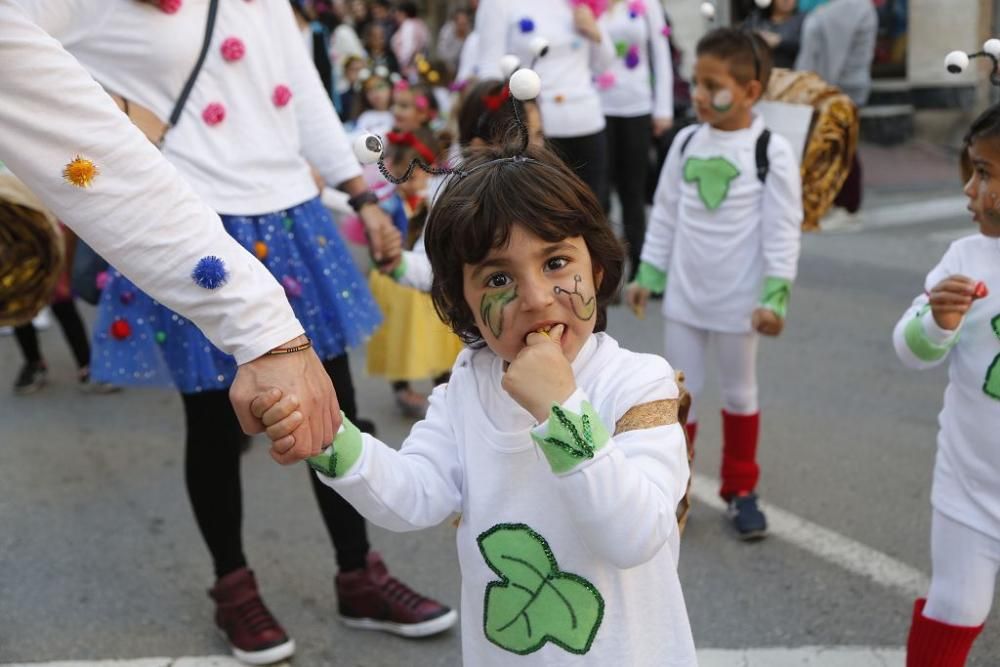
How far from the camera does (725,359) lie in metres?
3.77

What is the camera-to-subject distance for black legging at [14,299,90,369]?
5672 millimetres

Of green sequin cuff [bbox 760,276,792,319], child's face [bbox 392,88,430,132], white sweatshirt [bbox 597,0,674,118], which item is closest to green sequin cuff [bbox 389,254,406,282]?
green sequin cuff [bbox 760,276,792,319]

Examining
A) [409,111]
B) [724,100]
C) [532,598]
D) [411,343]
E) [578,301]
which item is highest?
[578,301]

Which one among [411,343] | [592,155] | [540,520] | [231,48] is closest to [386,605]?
[540,520]

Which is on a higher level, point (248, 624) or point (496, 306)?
point (496, 306)

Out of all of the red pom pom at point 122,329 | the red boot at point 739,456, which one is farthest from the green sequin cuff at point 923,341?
the red pom pom at point 122,329

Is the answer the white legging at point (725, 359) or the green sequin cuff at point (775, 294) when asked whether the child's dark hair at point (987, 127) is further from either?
the white legging at point (725, 359)

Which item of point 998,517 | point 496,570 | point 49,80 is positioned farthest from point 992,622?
point 49,80

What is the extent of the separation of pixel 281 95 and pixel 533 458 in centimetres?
148

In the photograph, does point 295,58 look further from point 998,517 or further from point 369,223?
point 998,517

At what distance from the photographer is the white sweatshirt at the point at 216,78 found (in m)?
2.58

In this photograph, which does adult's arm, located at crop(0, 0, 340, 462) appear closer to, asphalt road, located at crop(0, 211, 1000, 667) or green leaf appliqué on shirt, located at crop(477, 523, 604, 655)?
green leaf appliqué on shirt, located at crop(477, 523, 604, 655)

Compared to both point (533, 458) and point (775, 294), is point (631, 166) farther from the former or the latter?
point (533, 458)

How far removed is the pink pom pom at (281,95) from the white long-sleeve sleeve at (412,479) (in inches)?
46.8
